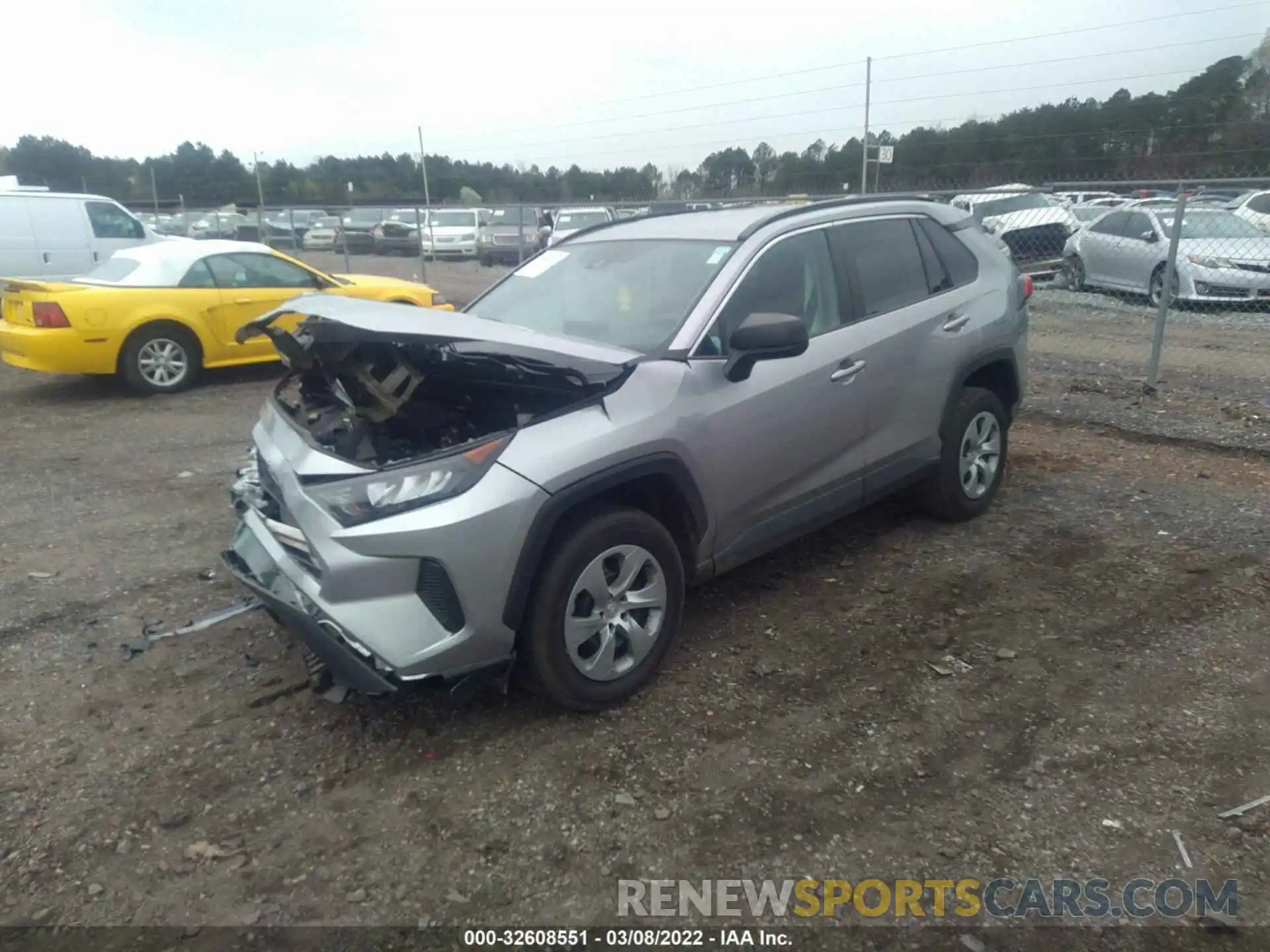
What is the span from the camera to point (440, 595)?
10.2ft

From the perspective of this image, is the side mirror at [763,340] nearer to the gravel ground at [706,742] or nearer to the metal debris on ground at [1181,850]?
the gravel ground at [706,742]

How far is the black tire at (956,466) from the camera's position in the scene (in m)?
5.08

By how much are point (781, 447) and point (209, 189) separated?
30.5 meters

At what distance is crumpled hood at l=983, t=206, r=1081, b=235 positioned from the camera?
15305 millimetres

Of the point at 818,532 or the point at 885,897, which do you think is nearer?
the point at 885,897

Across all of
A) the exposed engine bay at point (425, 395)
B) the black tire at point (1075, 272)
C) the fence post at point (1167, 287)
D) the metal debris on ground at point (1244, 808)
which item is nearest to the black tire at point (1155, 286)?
the black tire at point (1075, 272)

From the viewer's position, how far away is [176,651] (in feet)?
13.3

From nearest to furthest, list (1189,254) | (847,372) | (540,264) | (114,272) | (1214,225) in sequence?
(847,372) → (540,264) → (114,272) → (1214,225) → (1189,254)

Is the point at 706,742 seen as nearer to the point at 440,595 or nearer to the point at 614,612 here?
the point at 614,612

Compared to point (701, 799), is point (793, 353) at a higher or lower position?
higher

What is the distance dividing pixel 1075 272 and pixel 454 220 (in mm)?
13864

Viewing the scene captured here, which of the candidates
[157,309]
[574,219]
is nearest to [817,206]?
[157,309]

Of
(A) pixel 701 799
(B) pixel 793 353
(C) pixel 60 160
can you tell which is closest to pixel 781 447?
(B) pixel 793 353

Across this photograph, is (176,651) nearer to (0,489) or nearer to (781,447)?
(781,447)
